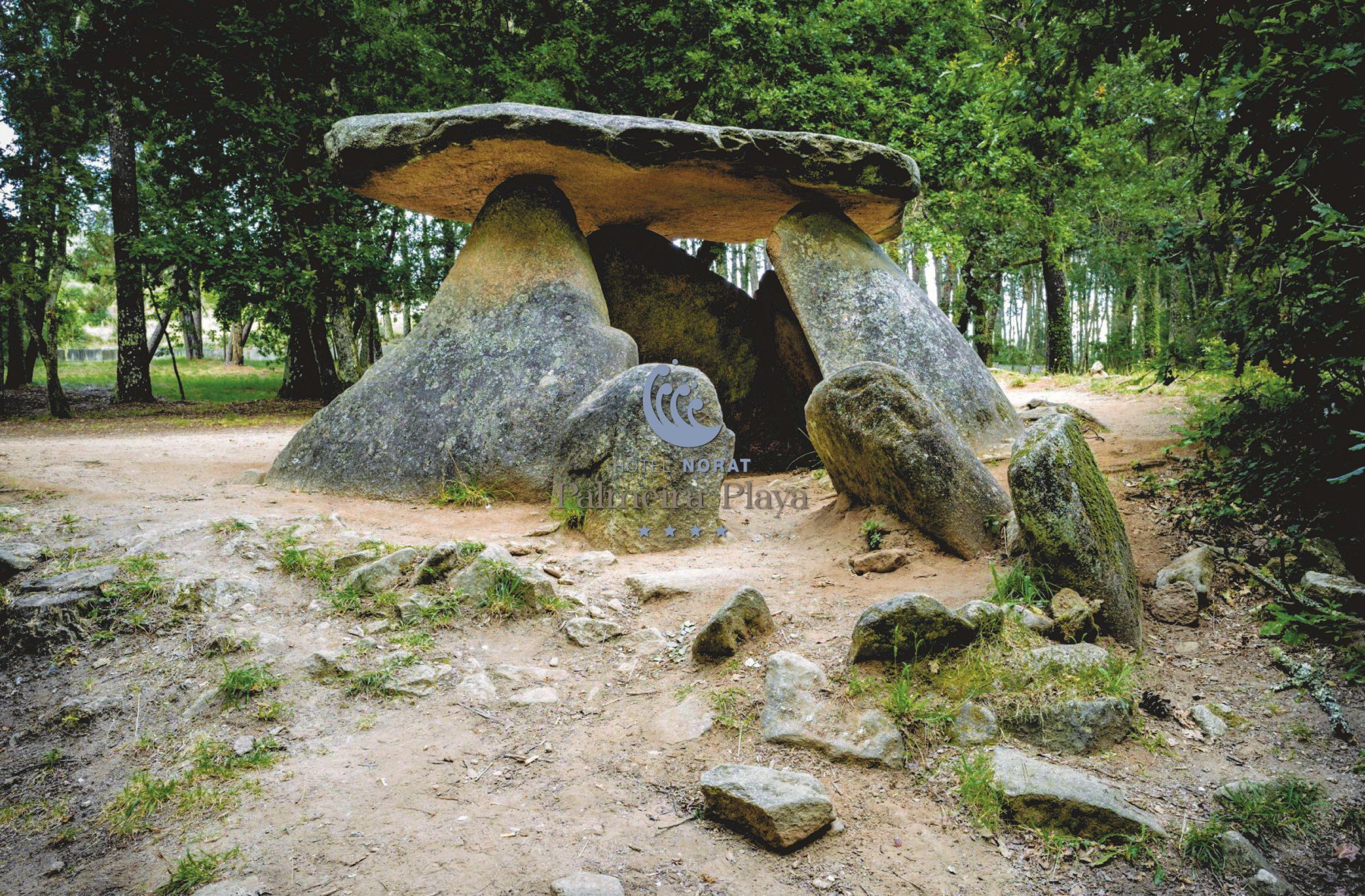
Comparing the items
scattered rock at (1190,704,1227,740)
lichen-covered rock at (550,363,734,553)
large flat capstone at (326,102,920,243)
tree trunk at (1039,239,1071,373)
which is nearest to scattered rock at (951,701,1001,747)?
scattered rock at (1190,704,1227,740)

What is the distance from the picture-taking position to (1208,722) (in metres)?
3.00

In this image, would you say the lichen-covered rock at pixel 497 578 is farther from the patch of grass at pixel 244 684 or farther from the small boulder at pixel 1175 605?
the small boulder at pixel 1175 605

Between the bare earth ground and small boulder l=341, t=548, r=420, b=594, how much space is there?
9.4 inches

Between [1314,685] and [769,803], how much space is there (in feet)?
7.87

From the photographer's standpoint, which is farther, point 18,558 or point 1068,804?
point 18,558

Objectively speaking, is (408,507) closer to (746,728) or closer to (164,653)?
(164,653)

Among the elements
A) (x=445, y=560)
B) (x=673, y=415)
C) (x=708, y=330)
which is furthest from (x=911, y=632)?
(x=708, y=330)

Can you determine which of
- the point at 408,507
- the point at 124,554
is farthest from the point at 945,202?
the point at 124,554

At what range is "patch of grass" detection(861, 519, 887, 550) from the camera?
15.7ft

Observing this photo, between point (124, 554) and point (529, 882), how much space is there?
3.31m

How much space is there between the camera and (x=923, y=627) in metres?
3.28

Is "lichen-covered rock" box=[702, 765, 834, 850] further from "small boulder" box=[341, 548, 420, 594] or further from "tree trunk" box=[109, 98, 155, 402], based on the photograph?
"tree trunk" box=[109, 98, 155, 402]

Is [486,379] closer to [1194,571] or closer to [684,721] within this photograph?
[684,721]

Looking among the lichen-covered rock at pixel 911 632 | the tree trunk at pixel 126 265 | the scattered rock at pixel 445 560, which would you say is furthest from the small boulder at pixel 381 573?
the tree trunk at pixel 126 265
